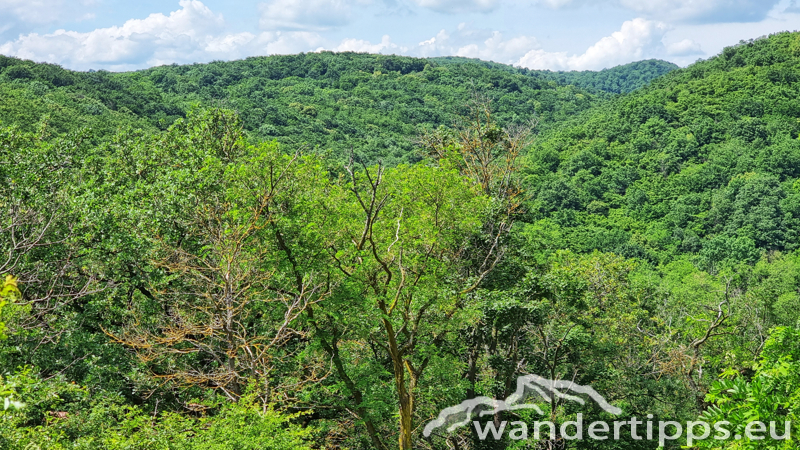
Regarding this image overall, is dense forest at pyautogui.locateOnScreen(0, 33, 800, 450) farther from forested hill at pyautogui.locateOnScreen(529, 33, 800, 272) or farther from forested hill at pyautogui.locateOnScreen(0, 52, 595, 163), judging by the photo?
forested hill at pyautogui.locateOnScreen(529, 33, 800, 272)

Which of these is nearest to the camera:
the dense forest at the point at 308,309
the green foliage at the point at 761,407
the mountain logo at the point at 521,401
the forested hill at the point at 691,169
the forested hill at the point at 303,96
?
the green foliage at the point at 761,407

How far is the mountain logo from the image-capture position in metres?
17.0

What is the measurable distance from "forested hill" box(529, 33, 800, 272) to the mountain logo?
43069 mm

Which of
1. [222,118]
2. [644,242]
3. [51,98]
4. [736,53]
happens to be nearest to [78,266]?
[222,118]

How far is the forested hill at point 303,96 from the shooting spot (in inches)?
2569

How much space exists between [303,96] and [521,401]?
120m

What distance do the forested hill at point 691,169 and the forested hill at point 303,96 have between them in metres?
17.5

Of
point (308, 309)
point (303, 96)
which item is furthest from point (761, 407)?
point (303, 96)

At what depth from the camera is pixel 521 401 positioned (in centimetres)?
1912

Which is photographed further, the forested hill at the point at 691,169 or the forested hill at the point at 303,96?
the forested hill at the point at 691,169

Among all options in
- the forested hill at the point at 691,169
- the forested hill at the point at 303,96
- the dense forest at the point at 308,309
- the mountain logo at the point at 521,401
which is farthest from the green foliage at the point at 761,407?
the forested hill at the point at 691,169

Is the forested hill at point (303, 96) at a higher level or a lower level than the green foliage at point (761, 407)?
higher

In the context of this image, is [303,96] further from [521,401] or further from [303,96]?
[521,401]

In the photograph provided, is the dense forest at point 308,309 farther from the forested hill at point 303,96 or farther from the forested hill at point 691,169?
the forested hill at point 691,169
